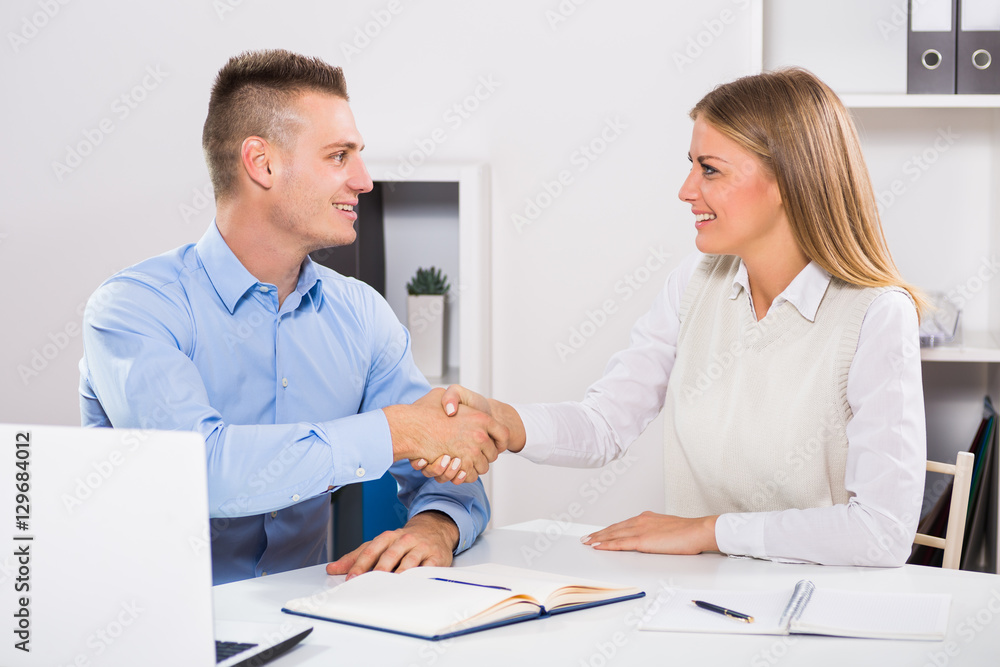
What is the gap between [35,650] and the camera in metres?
0.91

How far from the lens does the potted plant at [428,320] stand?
2.73 m

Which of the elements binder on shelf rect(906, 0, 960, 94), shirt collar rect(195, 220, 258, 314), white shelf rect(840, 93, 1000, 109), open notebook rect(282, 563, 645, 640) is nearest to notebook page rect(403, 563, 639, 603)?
open notebook rect(282, 563, 645, 640)

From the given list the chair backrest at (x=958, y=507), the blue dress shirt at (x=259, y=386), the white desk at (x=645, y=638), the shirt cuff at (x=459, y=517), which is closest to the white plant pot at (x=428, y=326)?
the blue dress shirt at (x=259, y=386)

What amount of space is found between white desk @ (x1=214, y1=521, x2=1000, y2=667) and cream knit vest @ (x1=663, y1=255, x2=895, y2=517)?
11.1 inches

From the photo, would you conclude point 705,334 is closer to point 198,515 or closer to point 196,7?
point 198,515

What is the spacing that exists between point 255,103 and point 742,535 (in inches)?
47.3

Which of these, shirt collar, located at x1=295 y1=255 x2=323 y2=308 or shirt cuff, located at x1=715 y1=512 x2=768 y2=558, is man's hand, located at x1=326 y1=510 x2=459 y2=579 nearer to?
shirt cuff, located at x1=715 y1=512 x2=768 y2=558

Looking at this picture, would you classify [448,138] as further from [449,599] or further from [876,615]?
[876,615]

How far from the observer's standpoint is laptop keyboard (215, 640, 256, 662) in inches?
37.8

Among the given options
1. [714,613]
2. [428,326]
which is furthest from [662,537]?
[428,326]

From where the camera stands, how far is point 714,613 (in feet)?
3.77

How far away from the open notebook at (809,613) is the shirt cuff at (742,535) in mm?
184

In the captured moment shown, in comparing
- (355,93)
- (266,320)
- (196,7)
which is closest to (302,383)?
(266,320)

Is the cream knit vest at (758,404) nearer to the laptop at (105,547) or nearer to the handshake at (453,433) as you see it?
the handshake at (453,433)
